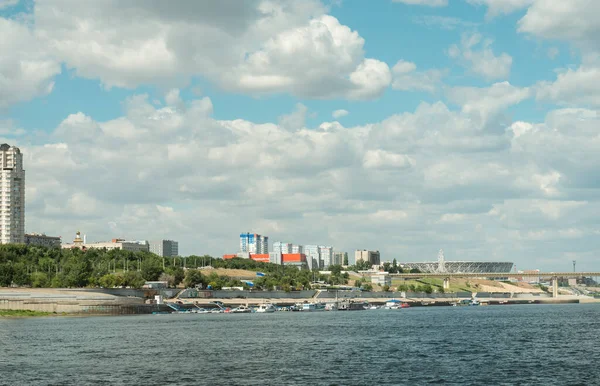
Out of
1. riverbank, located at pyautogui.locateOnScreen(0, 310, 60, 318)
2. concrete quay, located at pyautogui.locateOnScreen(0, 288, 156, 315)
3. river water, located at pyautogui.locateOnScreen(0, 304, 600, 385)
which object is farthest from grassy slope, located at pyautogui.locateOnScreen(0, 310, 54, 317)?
river water, located at pyautogui.locateOnScreen(0, 304, 600, 385)

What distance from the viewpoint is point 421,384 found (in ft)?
211

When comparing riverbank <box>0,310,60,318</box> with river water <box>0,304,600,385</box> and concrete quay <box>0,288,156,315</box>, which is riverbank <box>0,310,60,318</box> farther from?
river water <box>0,304,600,385</box>

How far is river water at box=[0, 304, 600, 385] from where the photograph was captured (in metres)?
67.6

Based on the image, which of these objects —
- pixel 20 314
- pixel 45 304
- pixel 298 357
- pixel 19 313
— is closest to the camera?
pixel 298 357

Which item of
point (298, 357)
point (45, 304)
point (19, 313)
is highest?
point (45, 304)

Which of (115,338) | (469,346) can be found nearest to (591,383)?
(469,346)

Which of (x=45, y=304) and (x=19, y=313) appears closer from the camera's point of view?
(x=19, y=313)

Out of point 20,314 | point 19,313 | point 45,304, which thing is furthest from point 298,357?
point 45,304

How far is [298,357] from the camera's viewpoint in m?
85.4

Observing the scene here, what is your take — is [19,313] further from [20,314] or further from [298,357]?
[298,357]

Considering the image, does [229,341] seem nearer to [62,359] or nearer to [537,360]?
[62,359]

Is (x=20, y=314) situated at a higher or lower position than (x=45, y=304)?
lower

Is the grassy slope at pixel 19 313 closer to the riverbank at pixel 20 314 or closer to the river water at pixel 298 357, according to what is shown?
the riverbank at pixel 20 314

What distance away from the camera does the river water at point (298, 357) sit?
6762 cm
